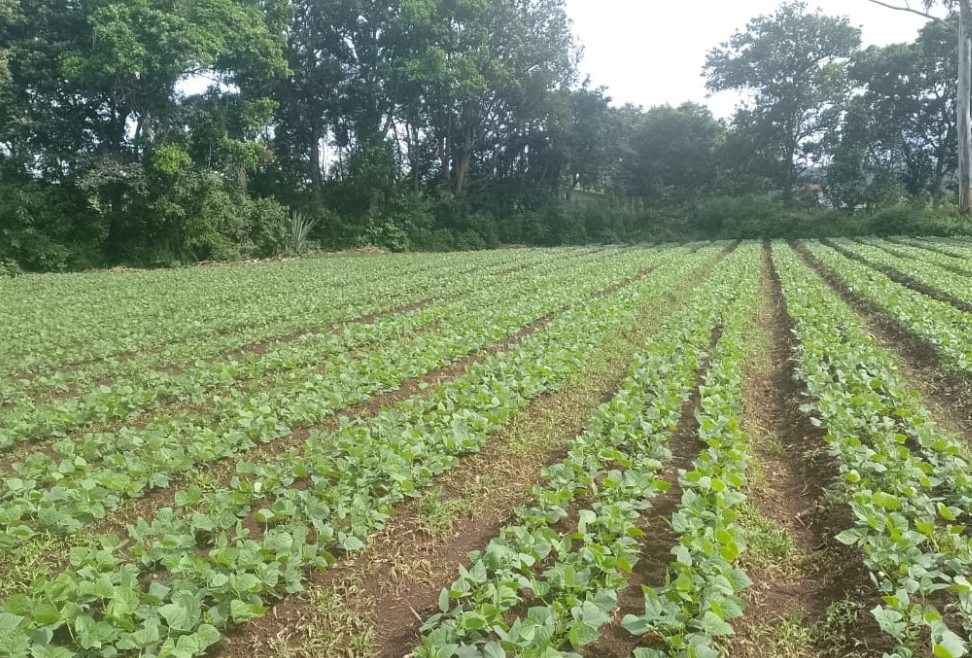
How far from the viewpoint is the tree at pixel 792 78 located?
4412cm

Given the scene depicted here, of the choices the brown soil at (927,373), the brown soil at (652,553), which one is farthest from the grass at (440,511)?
the brown soil at (927,373)

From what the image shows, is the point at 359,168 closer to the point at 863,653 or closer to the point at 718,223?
the point at 718,223

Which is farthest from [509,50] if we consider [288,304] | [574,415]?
[574,415]

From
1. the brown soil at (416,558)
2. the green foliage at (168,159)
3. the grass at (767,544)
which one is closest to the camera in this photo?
the brown soil at (416,558)

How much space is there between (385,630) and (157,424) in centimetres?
402

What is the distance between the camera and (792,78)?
150 ft

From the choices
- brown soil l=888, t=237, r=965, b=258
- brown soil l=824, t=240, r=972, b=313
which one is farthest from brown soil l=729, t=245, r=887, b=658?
brown soil l=888, t=237, r=965, b=258

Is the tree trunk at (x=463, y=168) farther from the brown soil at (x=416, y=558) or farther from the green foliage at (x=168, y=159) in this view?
the brown soil at (x=416, y=558)

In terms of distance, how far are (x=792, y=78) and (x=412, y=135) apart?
30.8 m

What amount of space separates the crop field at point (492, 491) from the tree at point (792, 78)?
4185 cm

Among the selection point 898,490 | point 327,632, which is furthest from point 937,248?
point 327,632

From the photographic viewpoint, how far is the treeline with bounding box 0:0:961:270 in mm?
22719

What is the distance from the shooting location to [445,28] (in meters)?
34.4

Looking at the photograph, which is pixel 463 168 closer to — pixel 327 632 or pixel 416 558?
pixel 416 558
